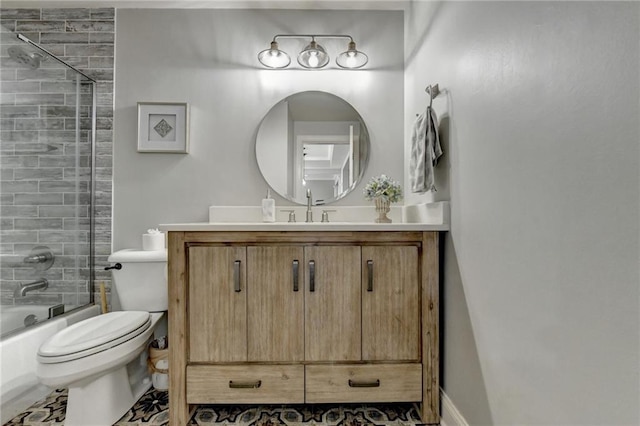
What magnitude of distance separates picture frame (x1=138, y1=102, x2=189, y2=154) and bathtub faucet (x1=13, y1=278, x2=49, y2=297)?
993 millimetres

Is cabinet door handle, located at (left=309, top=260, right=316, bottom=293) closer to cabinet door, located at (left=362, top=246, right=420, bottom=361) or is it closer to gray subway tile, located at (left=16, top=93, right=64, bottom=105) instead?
cabinet door, located at (left=362, top=246, right=420, bottom=361)

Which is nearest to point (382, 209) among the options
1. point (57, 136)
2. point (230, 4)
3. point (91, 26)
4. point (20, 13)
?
point (230, 4)

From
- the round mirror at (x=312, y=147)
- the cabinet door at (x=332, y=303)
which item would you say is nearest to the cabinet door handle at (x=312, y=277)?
the cabinet door at (x=332, y=303)

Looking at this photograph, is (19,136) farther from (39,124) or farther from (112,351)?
(112,351)

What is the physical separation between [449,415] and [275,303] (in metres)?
0.90

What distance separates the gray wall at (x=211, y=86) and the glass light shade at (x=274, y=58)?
0.07m

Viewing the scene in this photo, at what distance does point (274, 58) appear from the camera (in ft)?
6.79

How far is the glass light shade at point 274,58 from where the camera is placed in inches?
80.6

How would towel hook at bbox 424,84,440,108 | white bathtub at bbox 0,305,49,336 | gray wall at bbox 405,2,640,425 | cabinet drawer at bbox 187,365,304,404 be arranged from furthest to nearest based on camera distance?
white bathtub at bbox 0,305,49,336
towel hook at bbox 424,84,440,108
cabinet drawer at bbox 187,365,304,404
gray wall at bbox 405,2,640,425

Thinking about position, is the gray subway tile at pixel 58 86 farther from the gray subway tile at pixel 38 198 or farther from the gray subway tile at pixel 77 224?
the gray subway tile at pixel 77 224

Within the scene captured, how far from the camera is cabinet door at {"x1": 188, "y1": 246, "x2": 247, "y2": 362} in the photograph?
1.46 metres

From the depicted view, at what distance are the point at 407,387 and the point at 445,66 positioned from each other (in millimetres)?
1476

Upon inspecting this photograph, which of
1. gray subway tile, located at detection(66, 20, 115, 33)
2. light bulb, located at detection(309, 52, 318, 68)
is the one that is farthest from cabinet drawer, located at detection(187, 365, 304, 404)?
gray subway tile, located at detection(66, 20, 115, 33)

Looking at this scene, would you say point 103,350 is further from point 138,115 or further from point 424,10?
point 424,10
